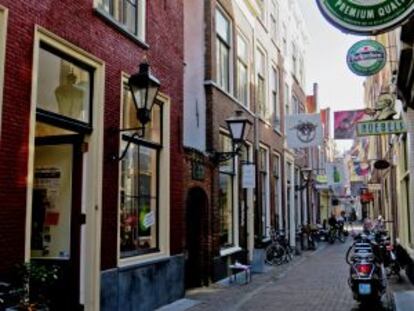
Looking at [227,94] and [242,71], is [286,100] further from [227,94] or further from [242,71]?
[227,94]

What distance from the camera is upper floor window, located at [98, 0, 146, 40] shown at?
351 inches

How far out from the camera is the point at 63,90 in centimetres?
770

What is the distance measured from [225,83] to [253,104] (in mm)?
2804

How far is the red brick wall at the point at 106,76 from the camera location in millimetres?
6199

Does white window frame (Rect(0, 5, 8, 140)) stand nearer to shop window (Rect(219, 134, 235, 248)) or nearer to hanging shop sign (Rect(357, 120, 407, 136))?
hanging shop sign (Rect(357, 120, 407, 136))

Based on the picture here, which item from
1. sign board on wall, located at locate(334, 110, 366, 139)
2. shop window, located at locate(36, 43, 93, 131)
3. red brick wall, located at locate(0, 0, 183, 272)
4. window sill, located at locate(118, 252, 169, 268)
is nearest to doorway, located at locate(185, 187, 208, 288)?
red brick wall, located at locate(0, 0, 183, 272)

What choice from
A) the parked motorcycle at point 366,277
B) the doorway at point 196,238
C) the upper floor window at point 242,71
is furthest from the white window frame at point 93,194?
the upper floor window at point 242,71

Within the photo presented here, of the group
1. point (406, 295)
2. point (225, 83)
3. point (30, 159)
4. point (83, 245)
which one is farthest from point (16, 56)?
point (225, 83)

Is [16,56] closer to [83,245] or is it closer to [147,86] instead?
[147,86]

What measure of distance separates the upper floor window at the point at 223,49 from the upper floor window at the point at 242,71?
870 mm

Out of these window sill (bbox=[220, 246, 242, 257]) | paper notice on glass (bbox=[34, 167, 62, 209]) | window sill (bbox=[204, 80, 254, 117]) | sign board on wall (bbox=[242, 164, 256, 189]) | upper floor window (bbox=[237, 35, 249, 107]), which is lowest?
window sill (bbox=[220, 246, 242, 257])

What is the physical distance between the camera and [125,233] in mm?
9180

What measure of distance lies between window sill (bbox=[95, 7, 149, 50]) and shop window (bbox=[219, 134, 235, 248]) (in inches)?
214

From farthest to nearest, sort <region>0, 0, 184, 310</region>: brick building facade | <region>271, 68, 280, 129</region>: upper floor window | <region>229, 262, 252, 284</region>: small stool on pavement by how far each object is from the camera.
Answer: <region>271, 68, 280, 129</region>: upper floor window → <region>229, 262, 252, 284</region>: small stool on pavement → <region>0, 0, 184, 310</region>: brick building facade
